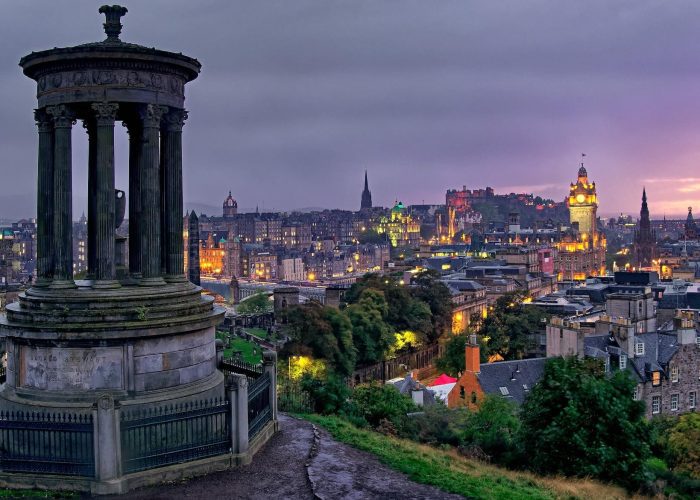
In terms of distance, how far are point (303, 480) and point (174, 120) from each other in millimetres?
10372

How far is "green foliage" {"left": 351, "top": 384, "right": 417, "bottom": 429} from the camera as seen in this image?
29.3 meters

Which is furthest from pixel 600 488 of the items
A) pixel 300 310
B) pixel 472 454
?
pixel 300 310

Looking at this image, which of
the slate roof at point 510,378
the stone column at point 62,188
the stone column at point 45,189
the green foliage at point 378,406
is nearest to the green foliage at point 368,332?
the slate roof at point 510,378

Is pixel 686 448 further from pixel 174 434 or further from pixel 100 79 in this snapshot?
pixel 100 79

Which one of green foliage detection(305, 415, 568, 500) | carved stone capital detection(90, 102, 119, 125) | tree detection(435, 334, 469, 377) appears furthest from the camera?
tree detection(435, 334, 469, 377)

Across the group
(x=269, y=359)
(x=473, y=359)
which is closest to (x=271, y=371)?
(x=269, y=359)

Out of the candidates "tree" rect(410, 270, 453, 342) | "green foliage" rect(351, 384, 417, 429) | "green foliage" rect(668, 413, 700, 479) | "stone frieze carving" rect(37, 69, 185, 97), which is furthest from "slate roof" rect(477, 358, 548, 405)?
"stone frieze carving" rect(37, 69, 185, 97)

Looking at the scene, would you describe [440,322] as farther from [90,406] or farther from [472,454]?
[90,406]

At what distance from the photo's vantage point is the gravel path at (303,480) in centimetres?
1722

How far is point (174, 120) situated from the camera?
22.1m

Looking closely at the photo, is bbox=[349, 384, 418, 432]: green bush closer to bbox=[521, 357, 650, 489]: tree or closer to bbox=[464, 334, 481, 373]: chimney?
bbox=[521, 357, 650, 489]: tree

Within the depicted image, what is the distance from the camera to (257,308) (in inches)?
4461

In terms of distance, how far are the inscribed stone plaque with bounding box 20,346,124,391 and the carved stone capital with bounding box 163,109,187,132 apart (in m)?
6.51

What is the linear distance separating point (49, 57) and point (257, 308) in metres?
94.0
